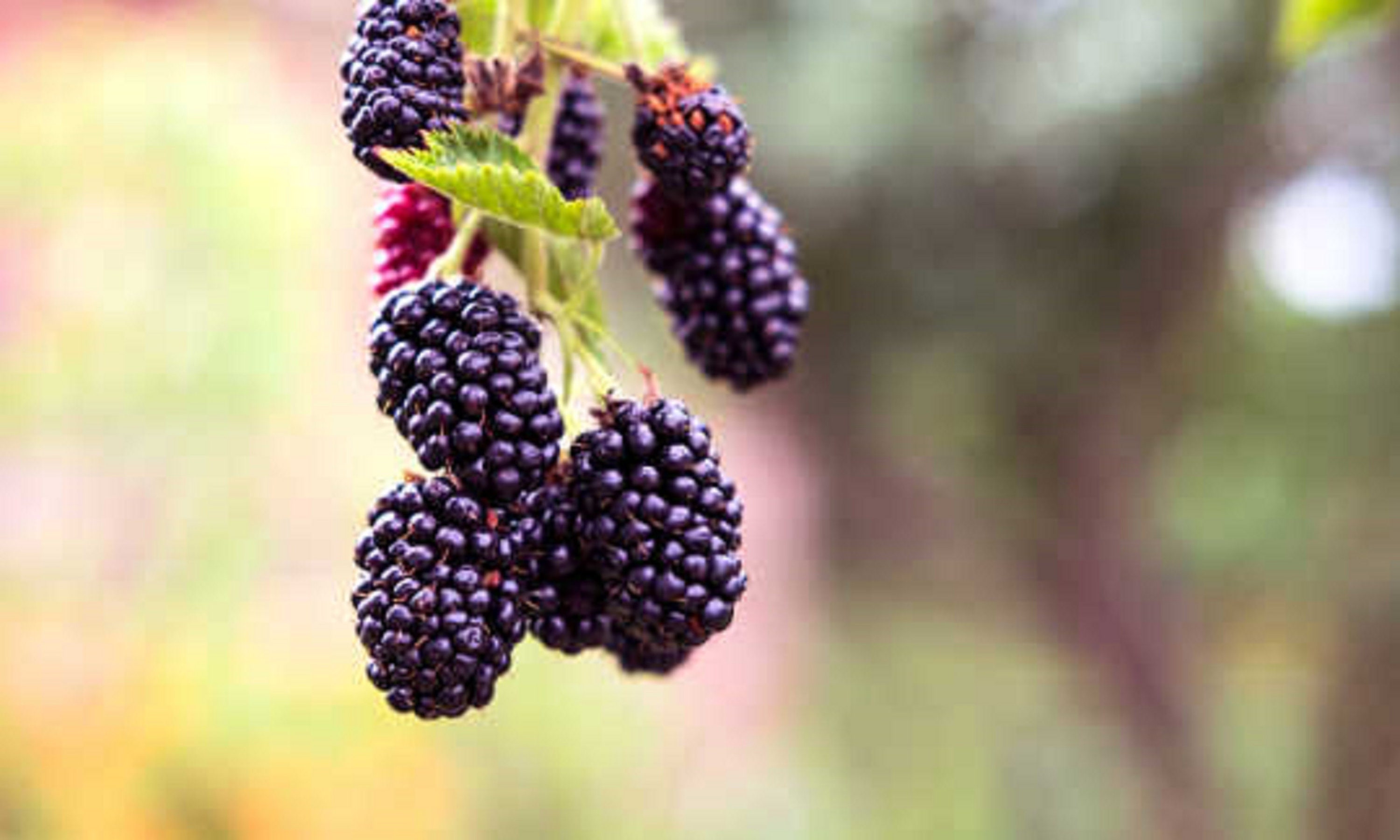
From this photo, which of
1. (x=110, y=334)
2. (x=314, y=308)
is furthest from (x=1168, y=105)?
(x=110, y=334)

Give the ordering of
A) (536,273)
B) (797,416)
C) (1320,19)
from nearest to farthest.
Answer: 1. (536,273)
2. (1320,19)
3. (797,416)

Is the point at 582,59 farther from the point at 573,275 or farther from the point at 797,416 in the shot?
the point at 797,416

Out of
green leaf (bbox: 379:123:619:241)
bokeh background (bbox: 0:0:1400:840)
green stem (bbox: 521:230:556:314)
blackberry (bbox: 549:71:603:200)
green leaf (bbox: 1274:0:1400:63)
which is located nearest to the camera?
green leaf (bbox: 379:123:619:241)

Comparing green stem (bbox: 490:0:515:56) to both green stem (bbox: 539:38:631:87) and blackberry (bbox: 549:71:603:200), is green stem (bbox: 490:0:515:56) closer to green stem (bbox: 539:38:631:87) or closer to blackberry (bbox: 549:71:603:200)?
green stem (bbox: 539:38:631:87)

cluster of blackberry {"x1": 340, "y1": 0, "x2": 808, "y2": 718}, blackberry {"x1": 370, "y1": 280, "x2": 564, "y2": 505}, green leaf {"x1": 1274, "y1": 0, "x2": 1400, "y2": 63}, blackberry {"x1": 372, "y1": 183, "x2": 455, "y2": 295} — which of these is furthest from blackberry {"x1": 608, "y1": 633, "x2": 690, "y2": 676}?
green leaf {"x1": 1274, "y1": 0, "x2": 1400, "y2": 63}

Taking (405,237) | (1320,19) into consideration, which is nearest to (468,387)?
(405,237)

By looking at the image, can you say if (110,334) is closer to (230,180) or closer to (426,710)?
(230,180)
